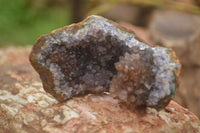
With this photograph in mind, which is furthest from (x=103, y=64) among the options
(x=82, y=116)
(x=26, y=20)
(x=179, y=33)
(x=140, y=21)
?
(x=26, y=20)

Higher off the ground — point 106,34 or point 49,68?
point 106,34

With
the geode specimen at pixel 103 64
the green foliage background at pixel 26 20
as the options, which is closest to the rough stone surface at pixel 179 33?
the geode specimen at pixel 103 64

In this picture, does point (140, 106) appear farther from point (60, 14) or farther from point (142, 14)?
point (60, 14)

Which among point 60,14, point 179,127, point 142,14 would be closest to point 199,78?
point 179,127

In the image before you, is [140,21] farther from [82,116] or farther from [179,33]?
[82,116]

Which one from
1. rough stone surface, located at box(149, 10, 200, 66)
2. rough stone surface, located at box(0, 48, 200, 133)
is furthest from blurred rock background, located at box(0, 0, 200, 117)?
rough stone surface, located at box(0, 48, 200, 133)

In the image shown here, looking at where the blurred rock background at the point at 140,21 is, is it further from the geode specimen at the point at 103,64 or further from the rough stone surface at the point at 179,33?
the geode specimen at the point at 103,64
